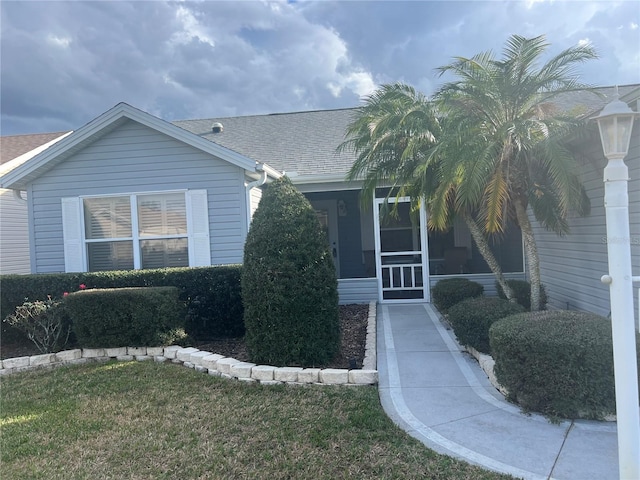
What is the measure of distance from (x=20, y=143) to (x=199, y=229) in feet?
38.9

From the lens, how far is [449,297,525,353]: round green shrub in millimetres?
5160

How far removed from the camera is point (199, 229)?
7684 mm

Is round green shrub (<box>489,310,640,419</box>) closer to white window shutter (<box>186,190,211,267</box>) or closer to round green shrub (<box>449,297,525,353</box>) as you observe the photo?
round green shrub (<box>449,297,525,353</box>)

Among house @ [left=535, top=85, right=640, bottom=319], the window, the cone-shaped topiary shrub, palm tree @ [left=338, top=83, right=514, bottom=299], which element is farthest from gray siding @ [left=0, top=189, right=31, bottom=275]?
house @ [left=535, top=85, right=640, bottom=319]

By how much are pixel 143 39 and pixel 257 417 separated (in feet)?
30.5

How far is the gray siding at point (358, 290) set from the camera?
9.53 metres

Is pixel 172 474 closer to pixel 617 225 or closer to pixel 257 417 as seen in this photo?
pixel 257 417

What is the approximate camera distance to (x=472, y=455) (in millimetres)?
3146

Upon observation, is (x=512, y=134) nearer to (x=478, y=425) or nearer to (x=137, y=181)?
(x=478, y=425)

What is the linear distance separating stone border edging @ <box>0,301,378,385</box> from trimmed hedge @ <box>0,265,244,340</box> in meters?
0.96

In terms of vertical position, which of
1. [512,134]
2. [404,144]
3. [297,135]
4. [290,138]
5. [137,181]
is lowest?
[512,134]

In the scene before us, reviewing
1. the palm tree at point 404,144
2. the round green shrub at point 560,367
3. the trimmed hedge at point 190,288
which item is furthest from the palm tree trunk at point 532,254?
the trimmed hedge at point 190,288

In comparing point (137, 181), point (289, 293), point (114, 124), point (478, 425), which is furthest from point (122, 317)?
point (478, 425)

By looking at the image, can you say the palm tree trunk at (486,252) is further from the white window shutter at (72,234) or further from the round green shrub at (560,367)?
the white window shutter at (72,234)
